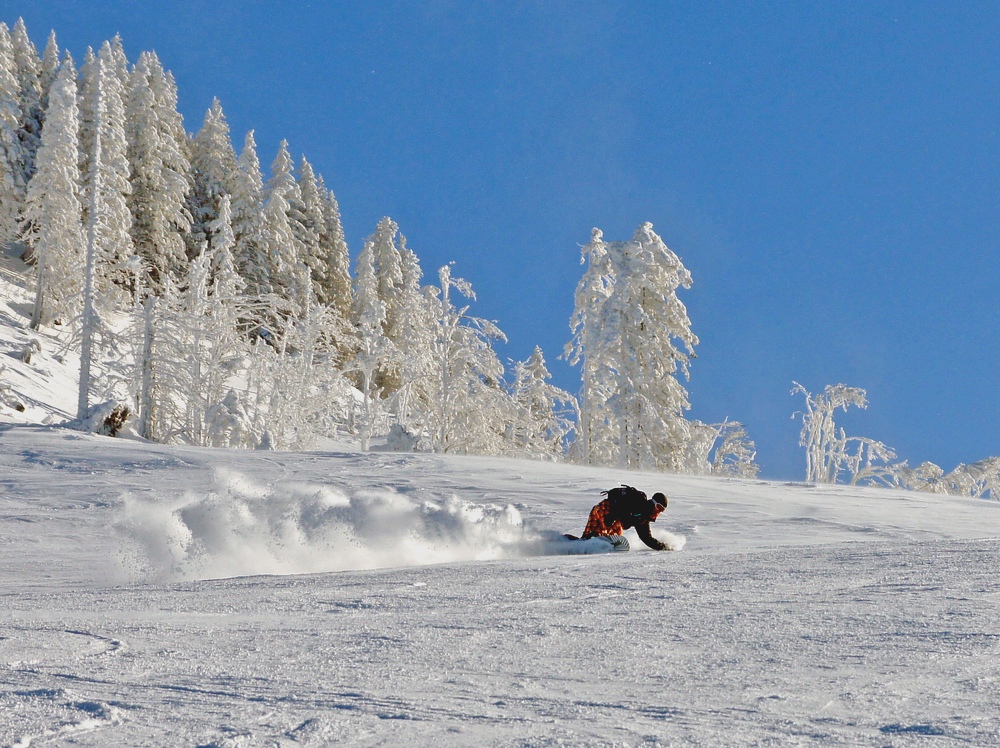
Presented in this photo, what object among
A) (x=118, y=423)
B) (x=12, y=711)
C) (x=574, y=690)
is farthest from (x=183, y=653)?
(x=118, y=423)

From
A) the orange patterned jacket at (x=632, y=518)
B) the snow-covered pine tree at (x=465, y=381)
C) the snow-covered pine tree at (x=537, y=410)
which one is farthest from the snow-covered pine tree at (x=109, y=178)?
the orange patterned jacket at (x=632, y=518)

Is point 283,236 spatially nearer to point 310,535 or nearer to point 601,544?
point 310,535

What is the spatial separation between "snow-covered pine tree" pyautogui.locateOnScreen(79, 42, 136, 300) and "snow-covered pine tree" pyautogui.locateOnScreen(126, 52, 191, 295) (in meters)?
1.02

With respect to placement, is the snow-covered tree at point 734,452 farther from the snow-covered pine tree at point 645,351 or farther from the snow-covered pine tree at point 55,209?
the snow-covered pine tree at point 55,209

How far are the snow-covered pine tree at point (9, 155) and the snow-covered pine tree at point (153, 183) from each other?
5.81 m

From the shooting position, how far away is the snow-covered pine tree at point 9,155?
43.6 meters

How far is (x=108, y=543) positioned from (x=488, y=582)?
6.16 metres

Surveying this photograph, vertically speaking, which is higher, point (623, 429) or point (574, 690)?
point (623, 429)

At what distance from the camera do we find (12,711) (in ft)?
8.99

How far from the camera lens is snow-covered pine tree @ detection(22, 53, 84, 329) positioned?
39.9 meters

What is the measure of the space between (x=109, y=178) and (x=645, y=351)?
70.5 feet

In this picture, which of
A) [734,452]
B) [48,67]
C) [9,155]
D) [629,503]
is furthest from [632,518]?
[48,67]

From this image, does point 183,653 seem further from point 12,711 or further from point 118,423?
point 118,423

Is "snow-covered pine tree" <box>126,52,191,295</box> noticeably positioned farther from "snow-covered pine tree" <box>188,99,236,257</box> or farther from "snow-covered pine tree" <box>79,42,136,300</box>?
"snow-covered pine tree" <box>188,99,236,257</box>
